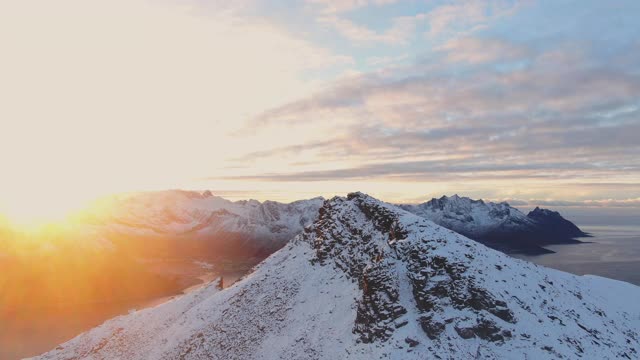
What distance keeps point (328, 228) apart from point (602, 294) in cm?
3535

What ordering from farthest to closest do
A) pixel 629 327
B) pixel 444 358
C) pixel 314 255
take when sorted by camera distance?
pixel 314 255 < pixel 629 327 < pixel 444 358

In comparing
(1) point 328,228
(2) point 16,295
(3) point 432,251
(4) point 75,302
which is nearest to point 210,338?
(1) point 328,228

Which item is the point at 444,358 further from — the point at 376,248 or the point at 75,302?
the point at 75,302

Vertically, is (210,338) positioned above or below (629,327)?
below

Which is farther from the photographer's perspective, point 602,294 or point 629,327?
point 602,294

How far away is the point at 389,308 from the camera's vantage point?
141 feet

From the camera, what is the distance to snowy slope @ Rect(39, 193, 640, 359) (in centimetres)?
3934

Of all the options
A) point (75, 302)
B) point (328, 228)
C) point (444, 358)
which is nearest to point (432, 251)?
point (444, 358)

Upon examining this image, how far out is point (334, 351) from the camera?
138 feet

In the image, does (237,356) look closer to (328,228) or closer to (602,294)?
(328,228)

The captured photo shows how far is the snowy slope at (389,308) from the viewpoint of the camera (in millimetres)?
39344

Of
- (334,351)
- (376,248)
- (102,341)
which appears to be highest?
(376,248)

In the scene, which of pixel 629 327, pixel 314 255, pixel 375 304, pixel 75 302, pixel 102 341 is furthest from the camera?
pixel 75 302

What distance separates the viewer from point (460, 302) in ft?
134
